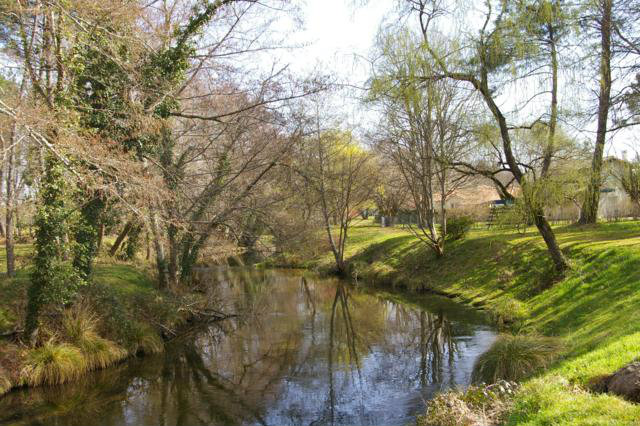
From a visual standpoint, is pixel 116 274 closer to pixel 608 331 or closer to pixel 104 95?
pixel 104 95

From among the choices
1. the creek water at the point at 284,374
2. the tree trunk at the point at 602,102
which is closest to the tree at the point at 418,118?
the tree trunk at the point at 602,102

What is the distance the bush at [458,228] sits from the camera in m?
24.2

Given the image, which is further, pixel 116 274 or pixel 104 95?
pixel 116 274

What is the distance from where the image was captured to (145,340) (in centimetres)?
1252

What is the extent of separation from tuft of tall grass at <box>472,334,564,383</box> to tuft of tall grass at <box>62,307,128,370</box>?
26.6ft

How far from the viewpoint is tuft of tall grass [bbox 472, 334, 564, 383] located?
28.5 feet

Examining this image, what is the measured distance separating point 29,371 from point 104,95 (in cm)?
645

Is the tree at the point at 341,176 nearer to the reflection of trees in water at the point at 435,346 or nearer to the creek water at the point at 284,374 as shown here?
the creek water at the point at 284,374

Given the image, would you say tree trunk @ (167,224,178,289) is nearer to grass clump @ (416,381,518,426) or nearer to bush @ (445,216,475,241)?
grass clump @ (416,381,518,426)

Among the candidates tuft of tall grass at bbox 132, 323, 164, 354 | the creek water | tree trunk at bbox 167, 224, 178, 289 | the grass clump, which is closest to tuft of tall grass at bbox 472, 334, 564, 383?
the creek water

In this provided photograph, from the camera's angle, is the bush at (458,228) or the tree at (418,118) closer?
the tree at (418,118)

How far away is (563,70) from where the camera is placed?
464 inches

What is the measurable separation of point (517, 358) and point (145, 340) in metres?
8.92

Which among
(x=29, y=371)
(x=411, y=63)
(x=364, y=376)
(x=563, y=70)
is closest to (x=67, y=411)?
(x=29, y=371)
